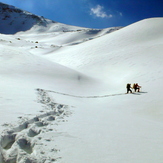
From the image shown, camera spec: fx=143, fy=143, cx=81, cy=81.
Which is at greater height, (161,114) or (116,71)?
(116,71)

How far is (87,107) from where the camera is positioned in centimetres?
651

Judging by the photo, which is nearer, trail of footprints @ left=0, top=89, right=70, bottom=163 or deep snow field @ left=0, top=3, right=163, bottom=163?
trail of footprints @ left=0, top=89, right=70, bottom=163

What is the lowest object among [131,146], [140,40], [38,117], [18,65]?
[131,146]

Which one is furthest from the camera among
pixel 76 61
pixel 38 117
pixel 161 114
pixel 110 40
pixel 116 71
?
pixel 110 40

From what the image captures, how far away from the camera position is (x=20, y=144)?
2469 millimetres

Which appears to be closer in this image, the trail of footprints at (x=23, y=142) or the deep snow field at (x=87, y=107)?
the trail of footprints at (x=23, y=142)

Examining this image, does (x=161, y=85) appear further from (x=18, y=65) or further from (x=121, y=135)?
(x=18, y=65)

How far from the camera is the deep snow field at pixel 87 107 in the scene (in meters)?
2.43

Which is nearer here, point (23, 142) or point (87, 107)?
point (23, 142)

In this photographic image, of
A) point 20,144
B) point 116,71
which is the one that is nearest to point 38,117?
point 20,144

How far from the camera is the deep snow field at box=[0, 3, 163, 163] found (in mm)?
2434

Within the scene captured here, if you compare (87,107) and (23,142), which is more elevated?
(87,107)

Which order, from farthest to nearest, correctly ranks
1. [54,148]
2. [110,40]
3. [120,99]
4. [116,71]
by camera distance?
[110,40]
[116,71]
[120,99]
[54,148]

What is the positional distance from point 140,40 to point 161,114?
56.4 feet
